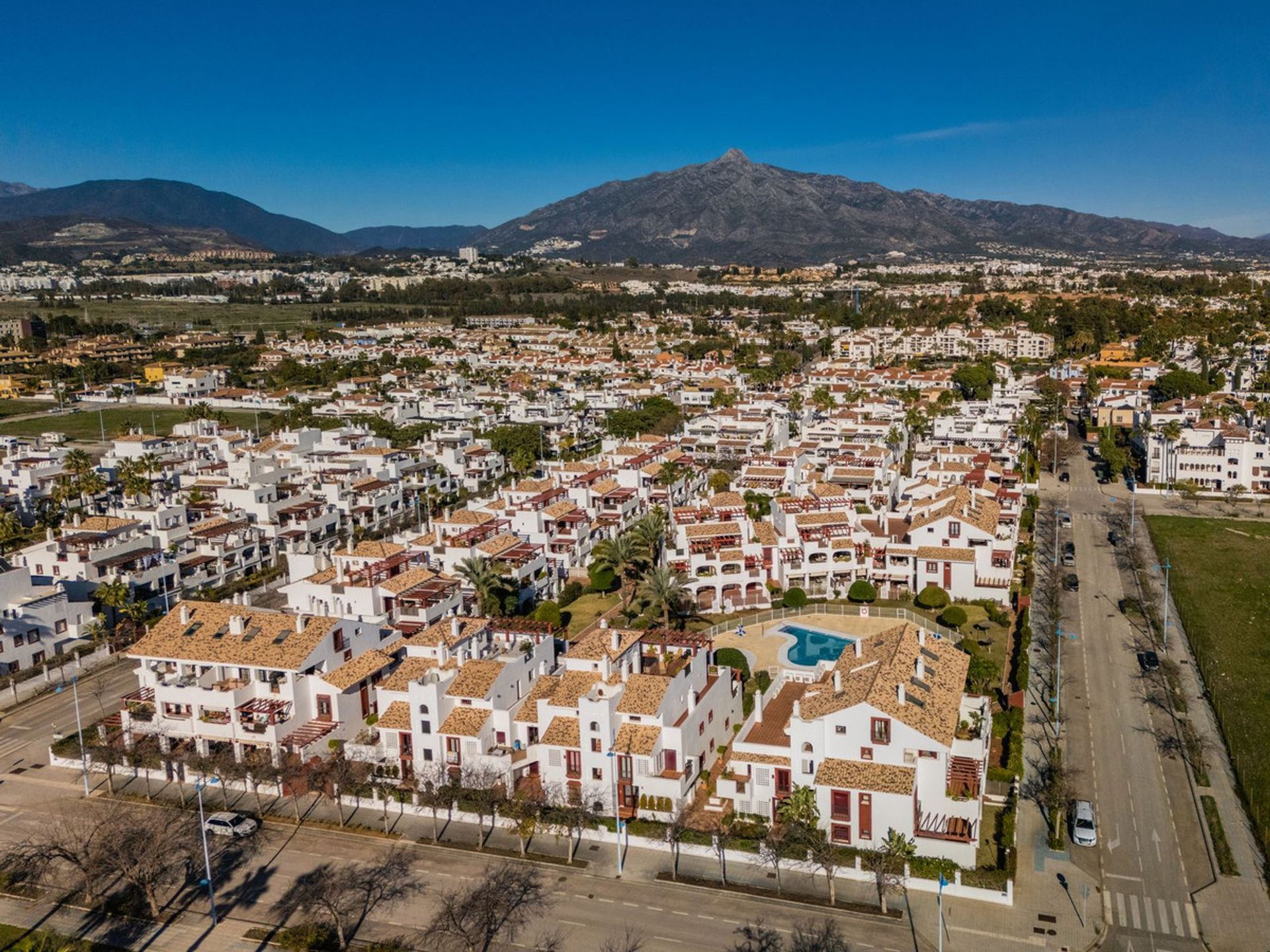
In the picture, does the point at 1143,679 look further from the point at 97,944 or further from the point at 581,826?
the point at 97,944

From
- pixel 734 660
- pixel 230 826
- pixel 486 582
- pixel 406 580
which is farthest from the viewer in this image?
pixel 406 580

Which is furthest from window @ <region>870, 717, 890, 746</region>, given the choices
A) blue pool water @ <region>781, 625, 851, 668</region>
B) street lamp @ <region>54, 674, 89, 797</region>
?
street lamp @ <region>54, 674, 89, 797</region>

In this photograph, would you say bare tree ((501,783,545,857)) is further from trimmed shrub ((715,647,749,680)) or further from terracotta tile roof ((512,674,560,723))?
trimmed shrub ((715,647,749,680))

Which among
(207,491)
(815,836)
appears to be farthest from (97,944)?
(207,491)

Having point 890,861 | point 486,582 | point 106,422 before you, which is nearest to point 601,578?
point 486,582

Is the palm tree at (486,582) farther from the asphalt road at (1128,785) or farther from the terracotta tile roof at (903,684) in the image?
the asphalt road at (1128,785)

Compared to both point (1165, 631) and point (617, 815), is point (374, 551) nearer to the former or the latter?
point (617, 815)
